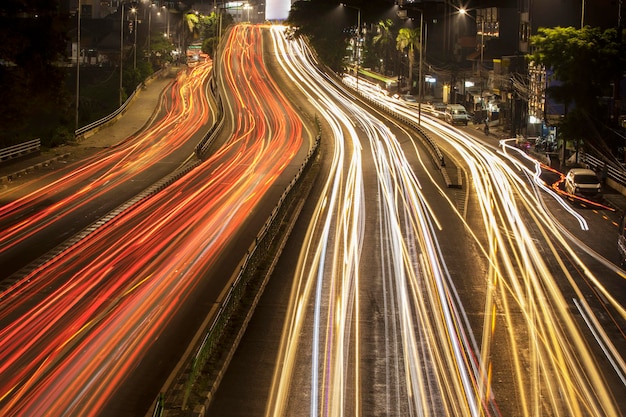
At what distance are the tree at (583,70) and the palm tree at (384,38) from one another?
72353 mm

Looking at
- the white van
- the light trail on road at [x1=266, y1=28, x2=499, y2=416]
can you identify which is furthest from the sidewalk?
the white van

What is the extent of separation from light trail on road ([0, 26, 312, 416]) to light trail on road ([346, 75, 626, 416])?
334 inches

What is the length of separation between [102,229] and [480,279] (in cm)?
1434

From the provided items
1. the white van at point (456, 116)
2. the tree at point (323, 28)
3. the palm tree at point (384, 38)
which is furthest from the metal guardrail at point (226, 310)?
the palm tree at point (384, 38)

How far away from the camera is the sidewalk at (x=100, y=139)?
44781 millimetres

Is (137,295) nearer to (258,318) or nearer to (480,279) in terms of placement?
(258,318)

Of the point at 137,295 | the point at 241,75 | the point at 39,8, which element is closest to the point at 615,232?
the point at 137,295

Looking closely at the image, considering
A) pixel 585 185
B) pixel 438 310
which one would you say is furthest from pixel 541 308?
pixel 585 185

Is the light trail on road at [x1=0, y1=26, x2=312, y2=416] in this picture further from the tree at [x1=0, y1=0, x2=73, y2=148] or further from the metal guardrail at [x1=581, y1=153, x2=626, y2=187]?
the metal guardrail at [x1=581, y1=153, x2=626, y2=187]

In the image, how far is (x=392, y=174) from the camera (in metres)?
46.9

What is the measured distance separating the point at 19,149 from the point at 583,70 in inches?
1310

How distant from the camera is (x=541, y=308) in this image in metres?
24.2

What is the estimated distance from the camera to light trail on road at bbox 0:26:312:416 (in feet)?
56.8

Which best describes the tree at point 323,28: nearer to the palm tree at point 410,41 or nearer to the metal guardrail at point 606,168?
the palm tree at point 410,41
